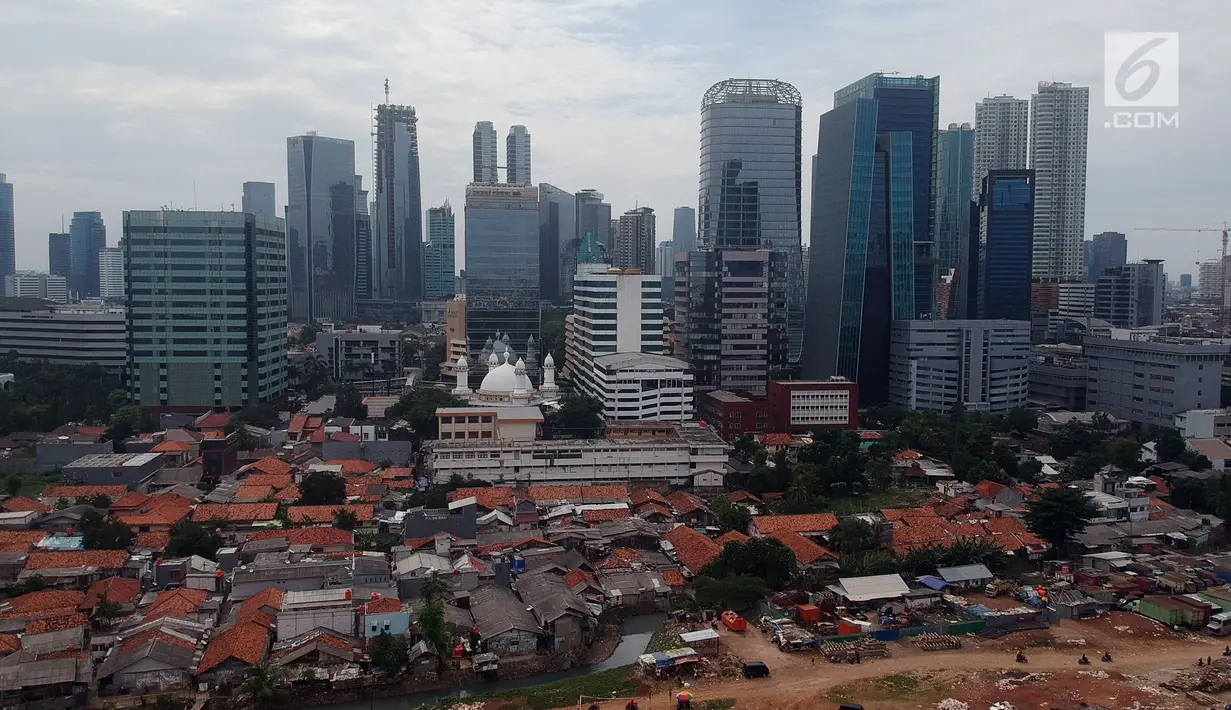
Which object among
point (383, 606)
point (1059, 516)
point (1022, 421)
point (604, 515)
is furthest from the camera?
point (1022, 421)

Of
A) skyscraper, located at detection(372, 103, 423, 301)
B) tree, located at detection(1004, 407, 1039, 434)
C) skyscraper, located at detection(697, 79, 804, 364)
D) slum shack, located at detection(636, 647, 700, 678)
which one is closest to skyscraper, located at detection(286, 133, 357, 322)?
skyscraper, located at detection(372, 103, 423, 301)

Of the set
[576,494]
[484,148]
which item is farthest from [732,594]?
[484,148]

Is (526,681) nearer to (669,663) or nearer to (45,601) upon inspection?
(669,663)

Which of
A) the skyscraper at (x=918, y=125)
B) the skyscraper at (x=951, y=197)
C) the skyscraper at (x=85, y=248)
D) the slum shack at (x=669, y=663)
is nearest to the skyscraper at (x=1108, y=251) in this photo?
the skyscraper at (x=951, y=197)

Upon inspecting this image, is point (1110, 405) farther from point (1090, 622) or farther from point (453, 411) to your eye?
point (453, 411)

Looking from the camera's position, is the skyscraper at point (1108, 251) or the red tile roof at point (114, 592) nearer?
the red tile roof at point (114, 592)

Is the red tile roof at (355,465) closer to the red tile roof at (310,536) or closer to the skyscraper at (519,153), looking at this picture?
the red tile roof at (310,536)

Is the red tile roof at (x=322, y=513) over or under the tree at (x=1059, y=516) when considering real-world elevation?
under

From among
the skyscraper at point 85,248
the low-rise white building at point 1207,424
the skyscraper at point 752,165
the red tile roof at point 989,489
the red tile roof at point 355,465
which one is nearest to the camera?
the red tile roof at point 989,489
